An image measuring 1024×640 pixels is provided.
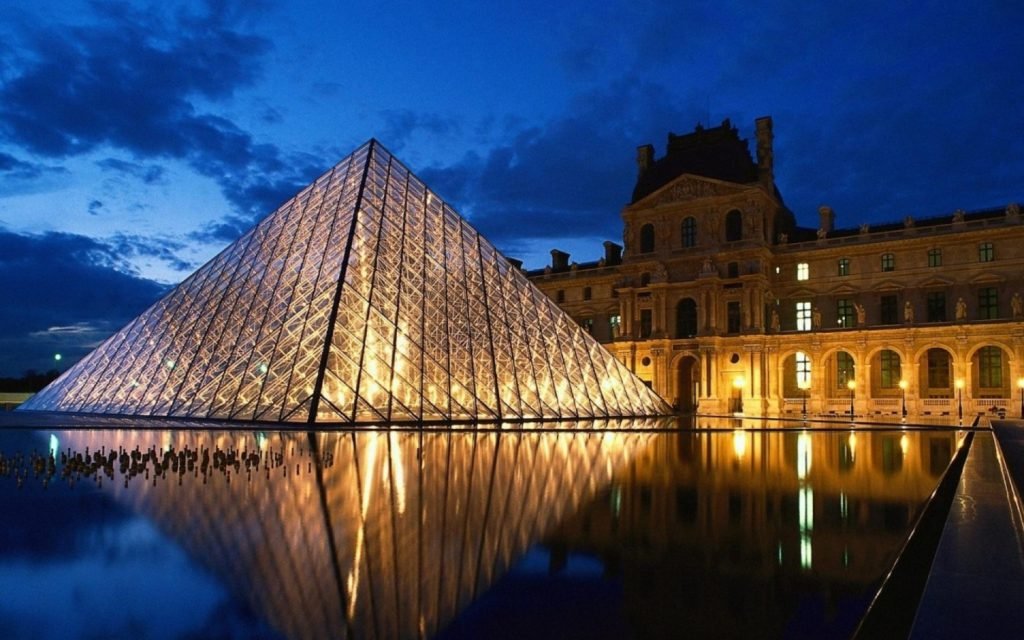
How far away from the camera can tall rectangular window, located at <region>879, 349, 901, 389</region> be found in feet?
130

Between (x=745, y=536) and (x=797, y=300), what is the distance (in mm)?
38873

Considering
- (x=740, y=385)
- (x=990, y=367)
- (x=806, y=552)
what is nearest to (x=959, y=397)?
(x=990, y=367)

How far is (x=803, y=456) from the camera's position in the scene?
1430 cm

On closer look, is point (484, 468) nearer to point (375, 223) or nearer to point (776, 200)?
point (375, 223)

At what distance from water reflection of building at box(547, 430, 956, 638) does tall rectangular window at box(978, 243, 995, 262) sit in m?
30.1

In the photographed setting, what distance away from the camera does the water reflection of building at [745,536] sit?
433 centimetres

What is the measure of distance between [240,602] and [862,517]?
5.70 m

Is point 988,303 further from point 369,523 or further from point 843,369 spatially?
point 369,523

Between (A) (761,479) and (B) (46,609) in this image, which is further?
(A) (761,479)

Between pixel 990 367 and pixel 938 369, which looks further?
pixel 938 369

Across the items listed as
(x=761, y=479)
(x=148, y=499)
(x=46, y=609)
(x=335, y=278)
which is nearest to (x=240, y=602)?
(x=46, y=609)

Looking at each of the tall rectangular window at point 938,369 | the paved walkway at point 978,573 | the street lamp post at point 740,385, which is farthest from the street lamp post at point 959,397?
the paved walkway at point 978,573

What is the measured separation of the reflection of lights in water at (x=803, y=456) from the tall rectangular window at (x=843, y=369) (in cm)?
2234

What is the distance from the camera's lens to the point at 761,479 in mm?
10375
